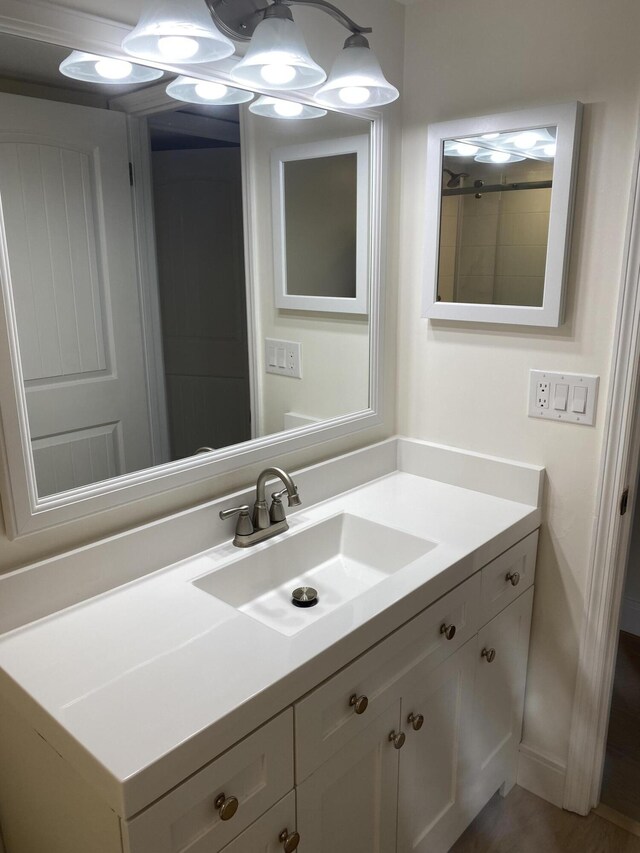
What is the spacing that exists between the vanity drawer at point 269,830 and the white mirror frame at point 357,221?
115 cm

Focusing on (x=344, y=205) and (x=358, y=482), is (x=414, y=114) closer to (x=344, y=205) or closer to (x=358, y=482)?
(x=344, y=205)

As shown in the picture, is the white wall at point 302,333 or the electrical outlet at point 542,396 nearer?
the white wall at point 302,333

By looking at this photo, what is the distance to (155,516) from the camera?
1.40 metres

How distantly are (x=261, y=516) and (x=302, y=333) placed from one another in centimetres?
55

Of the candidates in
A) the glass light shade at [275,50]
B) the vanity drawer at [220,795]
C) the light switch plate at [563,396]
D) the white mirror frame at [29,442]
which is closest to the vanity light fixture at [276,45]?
the glass light shade at [275,50]

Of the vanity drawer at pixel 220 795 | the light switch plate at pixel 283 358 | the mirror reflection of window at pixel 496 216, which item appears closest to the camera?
the vanity drawer at pixel 220 795

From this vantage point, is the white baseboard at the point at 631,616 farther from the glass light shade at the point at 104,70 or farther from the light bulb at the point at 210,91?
the glass light shade at the point at 104,70

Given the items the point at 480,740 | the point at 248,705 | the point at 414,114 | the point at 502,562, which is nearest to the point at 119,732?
the point at 248,705

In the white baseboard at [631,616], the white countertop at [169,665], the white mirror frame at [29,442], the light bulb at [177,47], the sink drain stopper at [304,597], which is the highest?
the light bulb at [177,47]

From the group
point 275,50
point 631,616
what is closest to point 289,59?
point 275,50

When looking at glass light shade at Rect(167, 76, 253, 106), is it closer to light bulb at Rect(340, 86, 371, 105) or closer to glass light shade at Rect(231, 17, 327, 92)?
glass light shade at Rect(231, 17, 327, 92)

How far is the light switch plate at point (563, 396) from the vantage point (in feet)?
5.30

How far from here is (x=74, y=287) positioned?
1.23 metres

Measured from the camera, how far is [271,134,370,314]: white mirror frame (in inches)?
64.6
